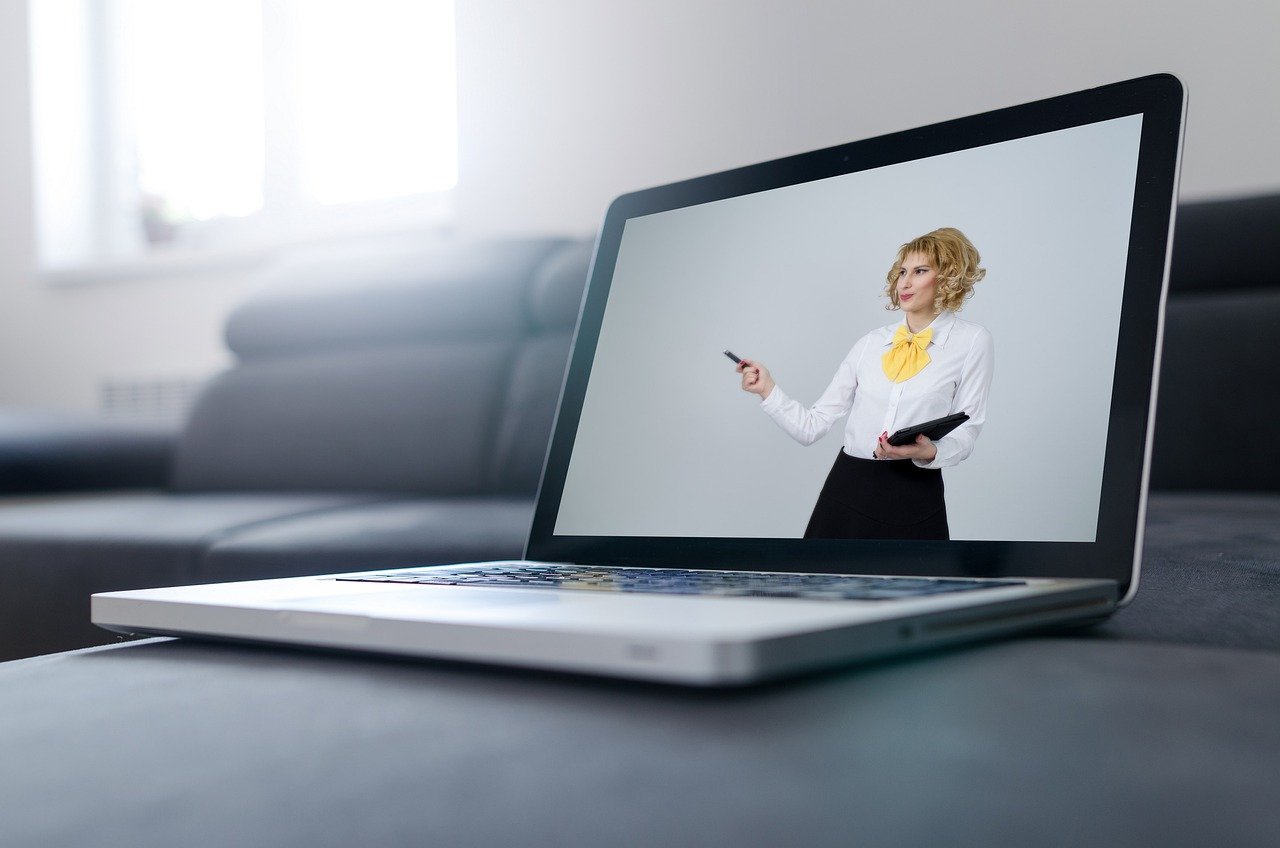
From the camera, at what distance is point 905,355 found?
1.85 feet

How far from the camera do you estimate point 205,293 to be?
263cm

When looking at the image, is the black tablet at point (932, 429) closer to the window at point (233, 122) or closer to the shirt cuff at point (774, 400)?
the shirt cuff at point (774, 400)

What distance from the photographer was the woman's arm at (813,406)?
0.58m

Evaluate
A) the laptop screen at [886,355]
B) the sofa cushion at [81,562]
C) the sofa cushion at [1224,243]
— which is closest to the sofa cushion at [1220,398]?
the sofa cushion at [1224,243]

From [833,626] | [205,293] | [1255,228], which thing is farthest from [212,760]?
[205,293]

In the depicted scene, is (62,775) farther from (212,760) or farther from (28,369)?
(28,369)

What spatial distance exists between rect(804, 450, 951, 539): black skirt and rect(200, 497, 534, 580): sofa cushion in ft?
1.22

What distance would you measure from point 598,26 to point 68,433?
1.25 meters

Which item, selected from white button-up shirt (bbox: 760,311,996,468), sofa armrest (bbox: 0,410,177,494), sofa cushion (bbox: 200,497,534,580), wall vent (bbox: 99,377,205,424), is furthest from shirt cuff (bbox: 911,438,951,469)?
wall vent (bbox: 99,377,205,424)

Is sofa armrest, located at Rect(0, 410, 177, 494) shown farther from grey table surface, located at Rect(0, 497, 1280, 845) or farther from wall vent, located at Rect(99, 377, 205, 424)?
grey table surface, located at Rect(0, 497, 1280, 845)

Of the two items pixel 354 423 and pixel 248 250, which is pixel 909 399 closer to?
pixel 354 423

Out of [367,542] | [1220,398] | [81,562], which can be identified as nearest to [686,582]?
[367,542]

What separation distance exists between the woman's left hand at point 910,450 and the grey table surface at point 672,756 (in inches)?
7.0

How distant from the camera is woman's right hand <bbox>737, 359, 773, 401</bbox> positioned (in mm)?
626
